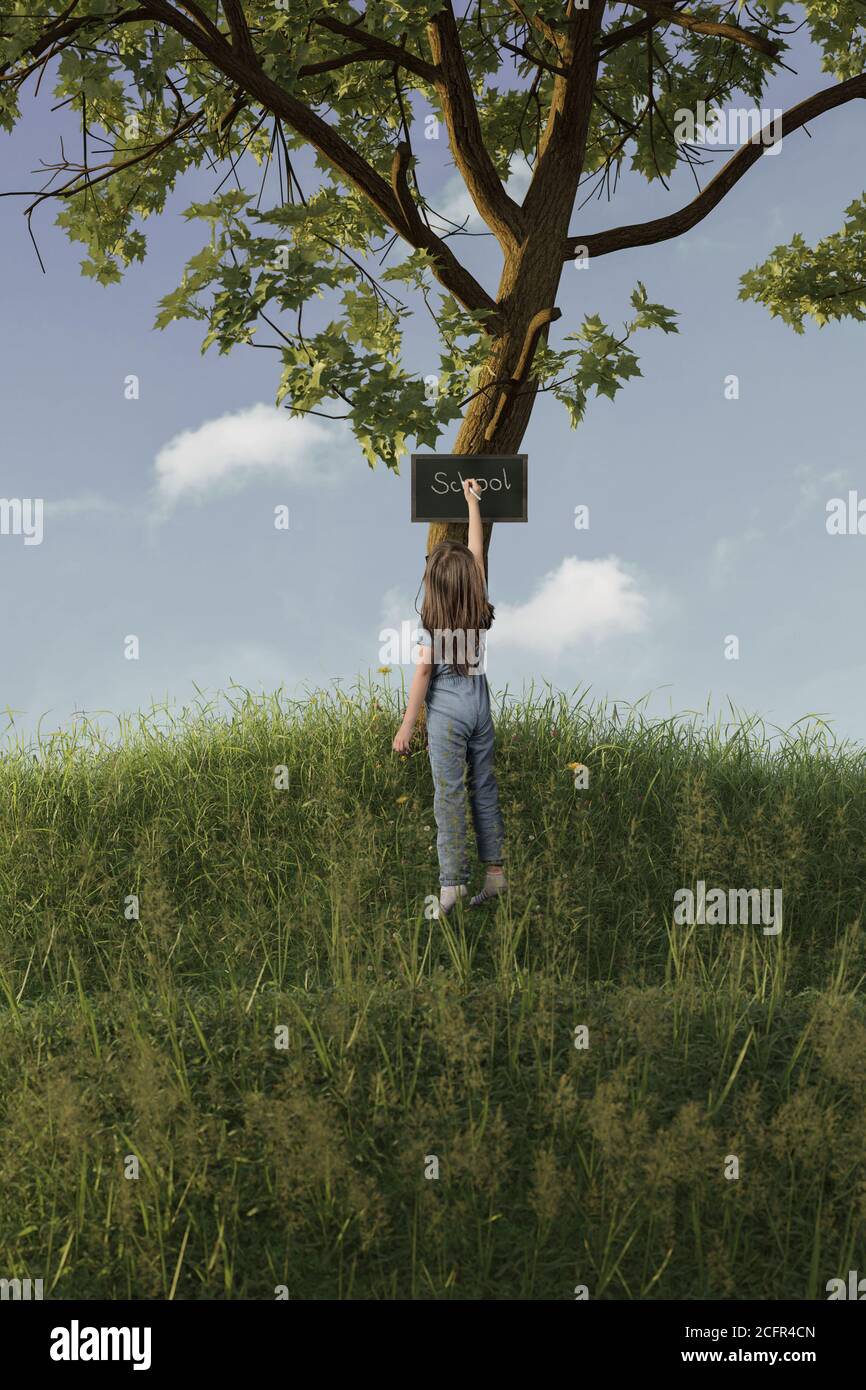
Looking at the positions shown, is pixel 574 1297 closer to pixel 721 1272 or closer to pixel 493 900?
pixel 721 1272

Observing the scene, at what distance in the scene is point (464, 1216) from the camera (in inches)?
188

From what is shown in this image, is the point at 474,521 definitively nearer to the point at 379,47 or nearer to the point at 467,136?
the point at 467,136

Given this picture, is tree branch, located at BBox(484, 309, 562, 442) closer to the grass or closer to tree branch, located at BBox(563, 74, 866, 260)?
tree branch, located at BBox(563, 74, 866, 260)

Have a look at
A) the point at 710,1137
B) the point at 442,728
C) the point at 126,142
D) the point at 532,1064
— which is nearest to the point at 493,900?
the point at 442,728

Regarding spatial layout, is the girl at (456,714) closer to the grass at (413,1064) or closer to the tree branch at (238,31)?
the grass at (413,1064)

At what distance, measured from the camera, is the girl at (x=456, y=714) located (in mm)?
7395

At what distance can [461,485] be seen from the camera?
28.2ft

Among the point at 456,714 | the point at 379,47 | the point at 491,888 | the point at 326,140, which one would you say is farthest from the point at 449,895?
the point at 379,47

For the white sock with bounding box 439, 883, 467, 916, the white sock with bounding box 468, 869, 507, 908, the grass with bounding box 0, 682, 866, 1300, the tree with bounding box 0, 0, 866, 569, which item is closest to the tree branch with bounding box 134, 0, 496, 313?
the tree with bounding box 0, 0, 866, 569

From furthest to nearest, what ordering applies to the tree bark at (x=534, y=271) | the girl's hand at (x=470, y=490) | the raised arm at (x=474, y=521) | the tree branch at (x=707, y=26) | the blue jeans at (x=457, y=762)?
the tree branch at (x=707, y=26), the tree bark at (x=534, y=271), the girl's hand at (x=470, y=490), the raised arm at (x=474, y=521), the blue jeans at (x=457, y=762)

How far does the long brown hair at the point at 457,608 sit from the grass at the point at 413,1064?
146 centimetres

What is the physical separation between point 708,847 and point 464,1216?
4.63 metres
